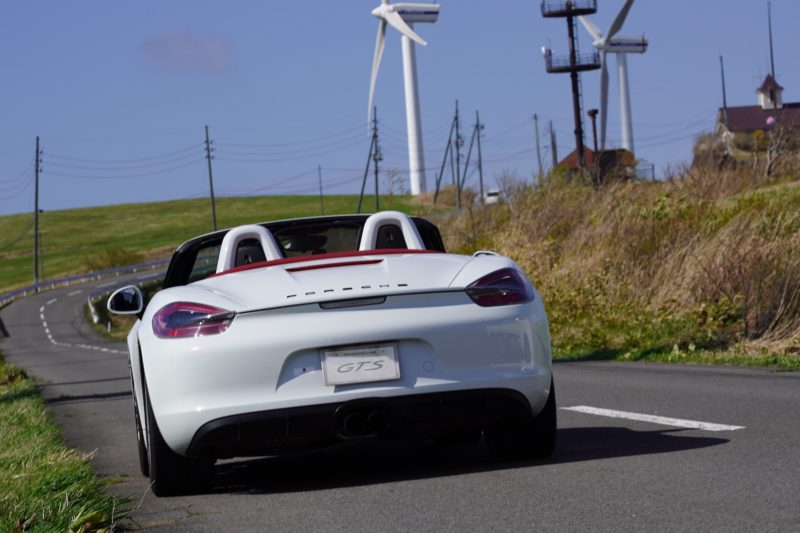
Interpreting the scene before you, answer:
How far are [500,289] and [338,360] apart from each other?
2.81 feet

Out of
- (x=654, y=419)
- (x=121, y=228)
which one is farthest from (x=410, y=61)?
(x=654, y=419)

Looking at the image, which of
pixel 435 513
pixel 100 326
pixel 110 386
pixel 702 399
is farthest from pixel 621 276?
pixel 100 326

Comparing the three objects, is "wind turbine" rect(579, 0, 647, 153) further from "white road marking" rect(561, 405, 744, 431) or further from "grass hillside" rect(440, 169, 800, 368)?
"white road marking" rect(561, 405, 744, 431)

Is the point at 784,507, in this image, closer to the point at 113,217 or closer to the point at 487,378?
the point at 487,378

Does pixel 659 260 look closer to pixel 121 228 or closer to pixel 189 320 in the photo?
pixel 189 320

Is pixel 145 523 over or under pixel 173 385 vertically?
under

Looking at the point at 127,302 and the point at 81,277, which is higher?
the point at 127,302

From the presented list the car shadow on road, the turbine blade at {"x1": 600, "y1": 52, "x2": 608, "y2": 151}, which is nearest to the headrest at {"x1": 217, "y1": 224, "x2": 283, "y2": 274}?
the car shadow on road

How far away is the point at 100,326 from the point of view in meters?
59.3

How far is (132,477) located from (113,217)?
453 ft

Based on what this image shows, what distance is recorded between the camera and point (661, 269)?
54.0 ft

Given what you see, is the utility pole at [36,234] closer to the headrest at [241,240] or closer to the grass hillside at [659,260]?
the grass hillside at [659,260]

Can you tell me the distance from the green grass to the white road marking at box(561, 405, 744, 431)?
335cm

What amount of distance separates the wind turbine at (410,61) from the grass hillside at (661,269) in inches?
1829
